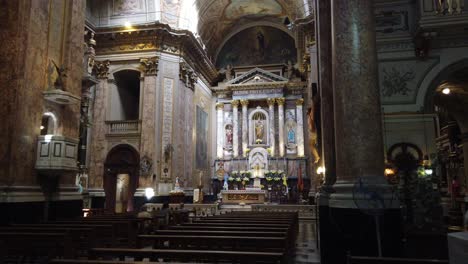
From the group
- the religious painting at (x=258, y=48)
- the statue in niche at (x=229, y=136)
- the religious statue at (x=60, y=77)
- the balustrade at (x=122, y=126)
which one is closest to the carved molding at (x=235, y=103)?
the statue in niche at (x=229, y=136)

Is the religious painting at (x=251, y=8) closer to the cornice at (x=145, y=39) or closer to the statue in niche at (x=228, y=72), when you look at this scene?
the statue in niche at (x=228, y=72)

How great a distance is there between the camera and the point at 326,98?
8086 millimetres

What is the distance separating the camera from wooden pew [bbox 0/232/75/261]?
5367 mm

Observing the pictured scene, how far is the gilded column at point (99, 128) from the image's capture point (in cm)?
1958

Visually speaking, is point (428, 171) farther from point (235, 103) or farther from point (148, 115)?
point (235, 103)

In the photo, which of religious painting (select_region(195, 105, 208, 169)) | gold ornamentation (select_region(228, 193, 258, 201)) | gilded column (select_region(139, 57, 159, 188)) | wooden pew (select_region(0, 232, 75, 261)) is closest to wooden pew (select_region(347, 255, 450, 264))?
wooden pew (select_region(0, 232, 75, 261))

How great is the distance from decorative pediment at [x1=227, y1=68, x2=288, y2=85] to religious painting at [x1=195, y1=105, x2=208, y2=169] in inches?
141

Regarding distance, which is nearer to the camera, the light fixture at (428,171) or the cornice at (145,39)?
the light fixture at (428,171)

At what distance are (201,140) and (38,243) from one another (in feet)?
63.8

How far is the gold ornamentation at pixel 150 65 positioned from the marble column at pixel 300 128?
37.6 feet

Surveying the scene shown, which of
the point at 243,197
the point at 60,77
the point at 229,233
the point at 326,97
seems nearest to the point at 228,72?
the point at 243,197

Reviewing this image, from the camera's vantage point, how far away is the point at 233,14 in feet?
88.9

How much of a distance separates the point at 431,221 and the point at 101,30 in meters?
18.1

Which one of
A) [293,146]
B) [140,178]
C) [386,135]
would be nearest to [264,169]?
[293,146]
